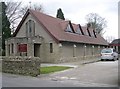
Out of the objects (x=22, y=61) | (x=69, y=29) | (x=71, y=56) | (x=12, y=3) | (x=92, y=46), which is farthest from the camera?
(x=12, y=3)

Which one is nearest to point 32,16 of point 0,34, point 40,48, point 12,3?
point 40,48

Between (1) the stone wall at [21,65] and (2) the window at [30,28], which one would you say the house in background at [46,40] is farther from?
(1) the stone wall at [21,65]

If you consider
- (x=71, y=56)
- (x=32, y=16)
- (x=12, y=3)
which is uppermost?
(x=12, y=3)

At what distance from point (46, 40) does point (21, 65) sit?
13354mm

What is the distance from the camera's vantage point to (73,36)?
131ft

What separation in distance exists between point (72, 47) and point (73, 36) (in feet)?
7.07

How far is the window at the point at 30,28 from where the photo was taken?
37125 millimetres

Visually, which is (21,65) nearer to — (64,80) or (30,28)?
(64,80)

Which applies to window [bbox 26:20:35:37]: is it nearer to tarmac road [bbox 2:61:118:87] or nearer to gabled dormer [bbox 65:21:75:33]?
gabled dormer [bbox 65:21:75:33]

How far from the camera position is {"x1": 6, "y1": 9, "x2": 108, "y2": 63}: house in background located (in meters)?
34.8

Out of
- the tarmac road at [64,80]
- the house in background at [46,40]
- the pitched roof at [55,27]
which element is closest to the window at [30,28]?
the house in background at [46,40]

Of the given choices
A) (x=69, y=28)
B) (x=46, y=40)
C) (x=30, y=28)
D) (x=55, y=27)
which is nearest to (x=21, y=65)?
(x=46, y=40)

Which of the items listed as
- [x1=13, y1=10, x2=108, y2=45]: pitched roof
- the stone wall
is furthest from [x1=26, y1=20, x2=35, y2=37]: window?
the stone wall

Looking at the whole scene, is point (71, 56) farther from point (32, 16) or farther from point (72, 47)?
point (32, 16)
